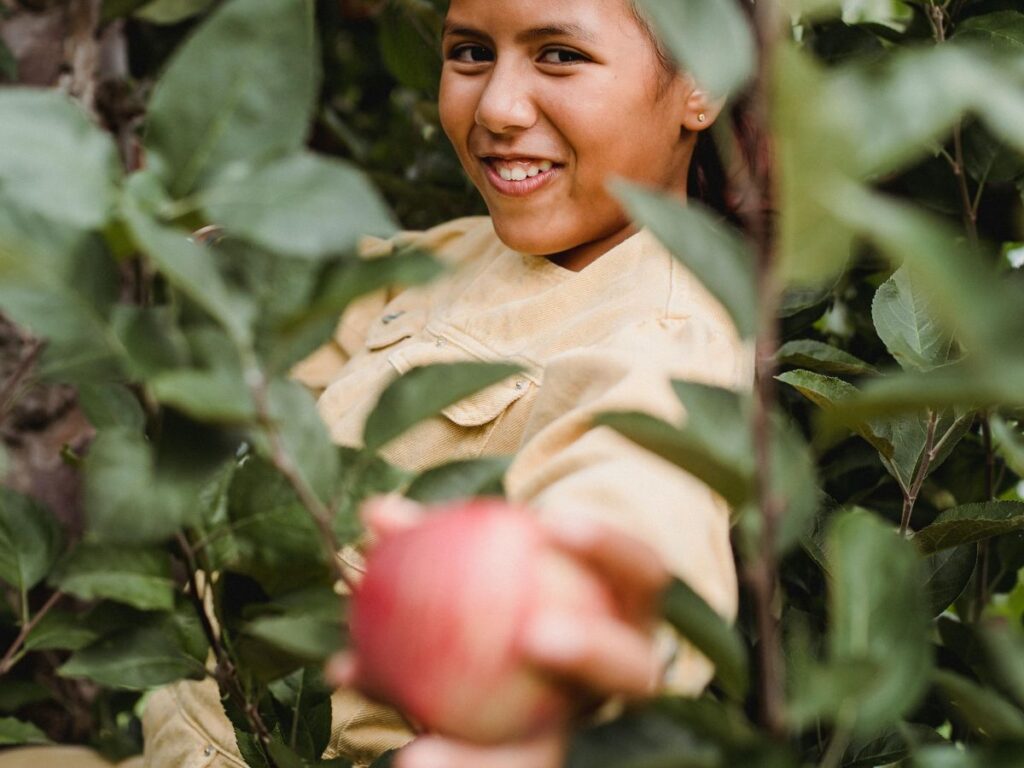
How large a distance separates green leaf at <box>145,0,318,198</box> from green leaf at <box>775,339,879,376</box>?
63cm

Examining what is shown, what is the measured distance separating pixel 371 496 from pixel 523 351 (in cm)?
54

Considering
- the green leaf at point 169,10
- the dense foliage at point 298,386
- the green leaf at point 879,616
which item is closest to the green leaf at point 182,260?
the dense foliage at point 298,386

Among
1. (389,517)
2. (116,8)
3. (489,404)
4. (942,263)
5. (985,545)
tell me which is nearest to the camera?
(942,263)

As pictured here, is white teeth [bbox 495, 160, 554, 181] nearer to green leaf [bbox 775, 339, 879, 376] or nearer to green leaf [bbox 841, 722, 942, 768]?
green leaf [bbox 775, 339, 879, 376]

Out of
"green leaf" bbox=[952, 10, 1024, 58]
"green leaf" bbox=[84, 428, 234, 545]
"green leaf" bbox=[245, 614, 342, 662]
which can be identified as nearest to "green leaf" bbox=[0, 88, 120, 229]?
"green leaf" bbox=[84, 428, 234, 545]

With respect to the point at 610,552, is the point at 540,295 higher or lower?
lower

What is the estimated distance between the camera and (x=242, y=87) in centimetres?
59

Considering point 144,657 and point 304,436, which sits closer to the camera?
point 304,436

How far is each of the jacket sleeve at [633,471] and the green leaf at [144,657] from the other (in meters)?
0.24

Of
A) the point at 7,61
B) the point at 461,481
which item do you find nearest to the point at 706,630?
the point at 461,481

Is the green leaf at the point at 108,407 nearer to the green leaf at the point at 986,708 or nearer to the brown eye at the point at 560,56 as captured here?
the green leaf at the point at 986,708

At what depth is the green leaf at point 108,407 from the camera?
71 cm

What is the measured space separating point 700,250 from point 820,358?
60cm

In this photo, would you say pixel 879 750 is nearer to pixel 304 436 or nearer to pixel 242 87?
pixel 304 436
